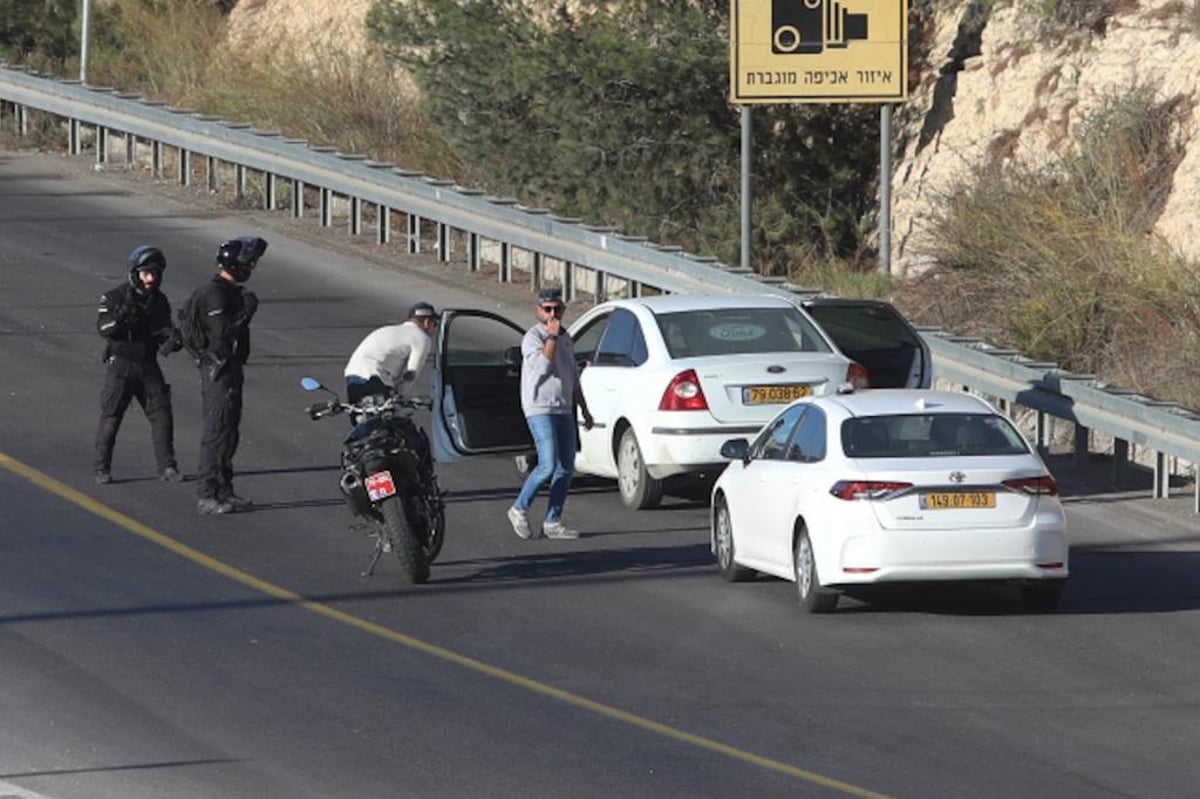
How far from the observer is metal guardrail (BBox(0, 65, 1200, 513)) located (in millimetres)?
19734

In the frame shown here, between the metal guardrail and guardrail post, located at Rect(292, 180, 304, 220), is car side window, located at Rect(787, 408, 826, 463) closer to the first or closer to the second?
the metal guardrail

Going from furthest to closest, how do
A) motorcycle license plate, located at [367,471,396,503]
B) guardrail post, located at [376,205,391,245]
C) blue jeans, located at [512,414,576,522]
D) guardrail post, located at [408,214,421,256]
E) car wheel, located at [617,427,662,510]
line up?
guardrail post, located at [376,205,391,245]
guardrail post, located at [408,214,421,256]
car wheel, located at [617,427,662,510]
blue jeans, located at [512,414,576,522]
motorcycle license plate, located at [367,471,396,503]

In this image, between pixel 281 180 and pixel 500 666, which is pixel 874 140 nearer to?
pixel 281 180

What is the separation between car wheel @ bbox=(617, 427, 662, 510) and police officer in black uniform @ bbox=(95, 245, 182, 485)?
11.1ft

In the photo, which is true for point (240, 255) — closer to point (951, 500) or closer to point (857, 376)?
point (857, 376)

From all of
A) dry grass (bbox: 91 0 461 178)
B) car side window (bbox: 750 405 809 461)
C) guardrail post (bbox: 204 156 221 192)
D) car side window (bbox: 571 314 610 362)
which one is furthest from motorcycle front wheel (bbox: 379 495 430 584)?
dry grass (bbox: 91 0 461 178)

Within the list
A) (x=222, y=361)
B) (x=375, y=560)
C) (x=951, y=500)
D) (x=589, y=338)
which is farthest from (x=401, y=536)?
(x=589, y=338)

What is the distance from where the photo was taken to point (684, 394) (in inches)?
725

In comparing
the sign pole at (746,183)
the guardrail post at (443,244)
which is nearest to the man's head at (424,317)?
the sign pole at (746,183)

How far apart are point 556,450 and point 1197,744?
6.34 metres

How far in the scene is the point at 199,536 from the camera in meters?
17.3

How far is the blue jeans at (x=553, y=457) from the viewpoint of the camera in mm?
17375

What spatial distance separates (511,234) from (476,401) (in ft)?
32.7

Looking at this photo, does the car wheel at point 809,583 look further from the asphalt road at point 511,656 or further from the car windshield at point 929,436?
the car windshield at point 929,436
